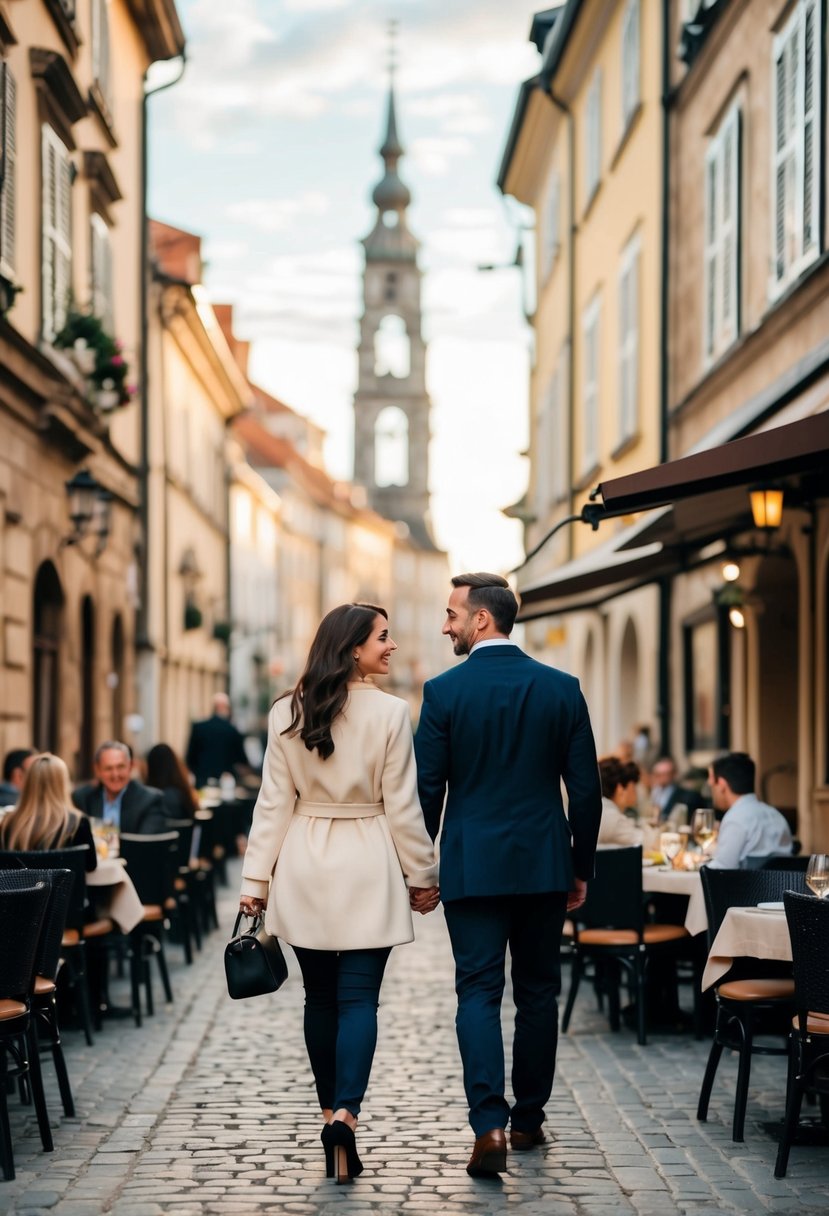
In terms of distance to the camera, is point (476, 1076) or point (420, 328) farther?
point (420, 328)

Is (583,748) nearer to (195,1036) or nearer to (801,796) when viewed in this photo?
(195,1036)

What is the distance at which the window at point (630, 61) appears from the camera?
21.5m

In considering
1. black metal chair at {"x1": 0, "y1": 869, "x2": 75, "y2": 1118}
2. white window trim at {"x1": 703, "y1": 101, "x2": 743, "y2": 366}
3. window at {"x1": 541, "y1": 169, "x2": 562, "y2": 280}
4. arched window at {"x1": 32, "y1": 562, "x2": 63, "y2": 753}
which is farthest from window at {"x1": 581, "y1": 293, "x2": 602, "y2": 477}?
black metal chair at {"x1": 0, "y1": 869, "x2": 75, "y2": 1118}

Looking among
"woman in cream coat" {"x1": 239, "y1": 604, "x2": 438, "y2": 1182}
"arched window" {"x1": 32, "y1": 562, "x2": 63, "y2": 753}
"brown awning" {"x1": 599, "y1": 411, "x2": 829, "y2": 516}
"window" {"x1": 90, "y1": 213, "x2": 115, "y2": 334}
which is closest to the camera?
"woman in cream coat" {"x1": 239, "y1": 604, "x2": 438, "y2": 1182}

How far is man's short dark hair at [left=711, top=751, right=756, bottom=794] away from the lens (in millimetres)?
9883

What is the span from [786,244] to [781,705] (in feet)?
12.9

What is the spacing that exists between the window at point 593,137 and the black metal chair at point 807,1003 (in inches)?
752

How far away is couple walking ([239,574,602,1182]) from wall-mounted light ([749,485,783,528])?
5.36m

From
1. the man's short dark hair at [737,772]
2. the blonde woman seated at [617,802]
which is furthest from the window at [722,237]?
the man's short dark hair at [737,772]

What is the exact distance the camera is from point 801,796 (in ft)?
48.3

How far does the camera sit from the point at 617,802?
36.5ft

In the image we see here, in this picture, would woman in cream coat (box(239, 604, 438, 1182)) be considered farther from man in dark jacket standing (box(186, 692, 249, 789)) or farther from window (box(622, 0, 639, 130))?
window (box(622, 0, 639, 130))

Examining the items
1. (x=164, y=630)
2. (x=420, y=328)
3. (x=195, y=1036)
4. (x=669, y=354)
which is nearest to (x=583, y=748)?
(x=195, y=1036)

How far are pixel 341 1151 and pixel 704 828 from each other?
437 centimetres
